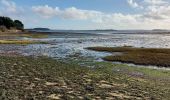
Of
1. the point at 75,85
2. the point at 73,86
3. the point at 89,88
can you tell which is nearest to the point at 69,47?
the point at 75,85

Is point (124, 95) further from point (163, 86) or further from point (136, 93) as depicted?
point (163, 86)

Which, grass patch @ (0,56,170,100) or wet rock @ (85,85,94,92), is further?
wet rock @ (85,85,94,92)

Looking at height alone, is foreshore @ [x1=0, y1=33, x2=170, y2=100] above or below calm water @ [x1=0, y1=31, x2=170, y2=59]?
above

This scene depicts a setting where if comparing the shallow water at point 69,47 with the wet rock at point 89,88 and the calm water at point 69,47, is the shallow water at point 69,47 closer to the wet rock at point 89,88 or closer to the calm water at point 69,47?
the calm water at point 69,47

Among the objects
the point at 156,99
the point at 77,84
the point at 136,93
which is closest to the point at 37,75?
the point at 77,84

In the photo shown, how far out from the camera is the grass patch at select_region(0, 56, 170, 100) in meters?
18.1

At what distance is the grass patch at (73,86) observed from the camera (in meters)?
18.1

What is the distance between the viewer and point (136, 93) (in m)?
19.3

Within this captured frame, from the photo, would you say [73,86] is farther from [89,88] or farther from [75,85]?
[89,88]

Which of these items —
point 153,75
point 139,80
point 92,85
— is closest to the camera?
point 92,85

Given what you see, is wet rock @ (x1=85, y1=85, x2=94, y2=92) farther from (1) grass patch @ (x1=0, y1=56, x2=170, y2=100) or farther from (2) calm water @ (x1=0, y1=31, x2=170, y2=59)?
(2) calm water @ (x1=0, y1=31, x2=170, y2=59)

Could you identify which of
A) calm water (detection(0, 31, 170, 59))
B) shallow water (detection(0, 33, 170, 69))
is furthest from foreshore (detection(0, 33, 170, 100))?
calm water (detection(0, 31, 170, 59))

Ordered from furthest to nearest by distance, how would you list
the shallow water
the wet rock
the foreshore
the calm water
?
the calm water < the shallow water < the wet rock < the foreshore

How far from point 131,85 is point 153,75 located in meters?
6.93
